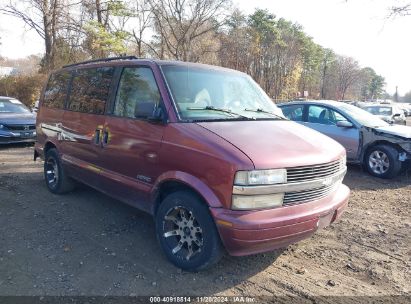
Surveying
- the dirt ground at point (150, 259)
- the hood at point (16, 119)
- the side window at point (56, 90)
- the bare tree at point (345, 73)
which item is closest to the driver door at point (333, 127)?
the dirt ground at point (150, 259)

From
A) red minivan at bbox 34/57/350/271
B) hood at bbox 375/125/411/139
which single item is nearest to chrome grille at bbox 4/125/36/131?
red minivan at bbox 34/57/350/271

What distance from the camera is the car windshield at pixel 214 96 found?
3986 mm

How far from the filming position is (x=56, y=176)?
19.9ft

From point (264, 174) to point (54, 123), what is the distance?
159 inches

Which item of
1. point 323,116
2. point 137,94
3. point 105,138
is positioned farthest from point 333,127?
point 105,138

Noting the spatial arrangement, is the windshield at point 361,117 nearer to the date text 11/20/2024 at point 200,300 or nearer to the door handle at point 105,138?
the door handle at point 105,138

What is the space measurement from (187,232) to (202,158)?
0.82 m

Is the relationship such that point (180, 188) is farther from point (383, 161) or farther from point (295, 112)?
point (295, 112)

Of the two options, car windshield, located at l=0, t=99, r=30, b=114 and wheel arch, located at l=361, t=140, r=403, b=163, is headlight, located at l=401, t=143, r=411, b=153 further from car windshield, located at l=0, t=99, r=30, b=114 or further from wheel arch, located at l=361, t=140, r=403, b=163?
car windshield, located at l=0, t=99, r=30, b=114

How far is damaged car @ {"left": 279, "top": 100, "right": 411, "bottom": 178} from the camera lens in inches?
308

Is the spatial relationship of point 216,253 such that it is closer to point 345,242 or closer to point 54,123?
point 345,242

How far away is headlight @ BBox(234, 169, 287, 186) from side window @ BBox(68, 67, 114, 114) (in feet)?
7.71

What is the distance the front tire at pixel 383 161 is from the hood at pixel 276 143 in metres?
4.32

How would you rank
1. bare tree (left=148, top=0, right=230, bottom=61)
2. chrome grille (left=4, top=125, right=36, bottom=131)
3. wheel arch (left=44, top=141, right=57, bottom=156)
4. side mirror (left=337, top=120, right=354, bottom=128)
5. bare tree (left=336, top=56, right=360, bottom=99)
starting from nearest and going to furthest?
wheel arch (left=44, top=141, right=57, bottom=156)
side mirror (left=337, top=120, right=354, bottom=128)
chrome grille (left=4, top=125, right=36, bottom=131)
bare tree (left=148, top=0, right=230, bottom=61)
bare tree (left=336, top=56, right=360, bottom=99)
